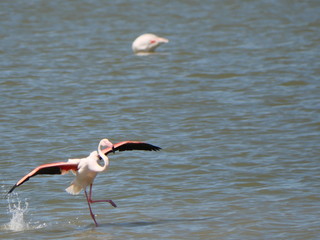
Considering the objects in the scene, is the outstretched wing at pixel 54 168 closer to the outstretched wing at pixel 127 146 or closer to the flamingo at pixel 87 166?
the flamingo at pixel 87 166

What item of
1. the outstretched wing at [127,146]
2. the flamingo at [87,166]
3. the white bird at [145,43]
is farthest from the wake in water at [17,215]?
the white bird at [145,43]

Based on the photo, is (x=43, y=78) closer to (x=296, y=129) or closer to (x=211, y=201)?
(x=296, y=129)

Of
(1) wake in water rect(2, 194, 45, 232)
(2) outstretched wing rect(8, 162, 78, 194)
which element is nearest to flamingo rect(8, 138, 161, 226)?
(2) outstretched wing rect(8, 162, 78, 194)

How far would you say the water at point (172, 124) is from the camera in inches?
334

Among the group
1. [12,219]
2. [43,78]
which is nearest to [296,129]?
[12,219]

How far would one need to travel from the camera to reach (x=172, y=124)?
41.0 feet

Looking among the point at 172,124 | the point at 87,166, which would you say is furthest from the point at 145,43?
the point at 87,166

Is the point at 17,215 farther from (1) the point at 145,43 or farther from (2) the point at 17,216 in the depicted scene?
(1) the point at 145,43

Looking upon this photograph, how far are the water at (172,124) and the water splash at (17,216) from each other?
2 cm

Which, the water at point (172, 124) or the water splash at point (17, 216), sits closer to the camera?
the water splash at point (17, 216)

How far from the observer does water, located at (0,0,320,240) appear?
8.48 metres

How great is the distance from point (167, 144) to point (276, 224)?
352 cm

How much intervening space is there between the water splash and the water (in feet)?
0.07

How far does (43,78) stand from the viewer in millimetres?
16188
